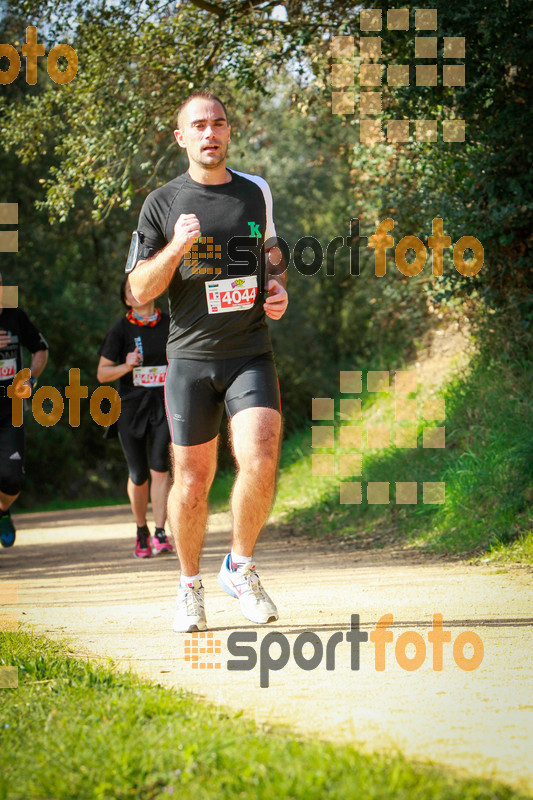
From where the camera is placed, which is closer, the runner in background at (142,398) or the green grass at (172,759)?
the green grass at (172,759)

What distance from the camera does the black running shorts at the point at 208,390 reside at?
4.49 meters

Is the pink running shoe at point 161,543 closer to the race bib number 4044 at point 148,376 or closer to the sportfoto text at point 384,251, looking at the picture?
the race bib number 4044 at point 148,376

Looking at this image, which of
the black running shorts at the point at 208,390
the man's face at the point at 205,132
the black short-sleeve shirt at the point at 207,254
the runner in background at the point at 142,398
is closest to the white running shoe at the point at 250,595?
the black running shorts at the point at 208,390

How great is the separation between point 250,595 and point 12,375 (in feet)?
12.3

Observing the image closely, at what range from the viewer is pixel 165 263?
429cm

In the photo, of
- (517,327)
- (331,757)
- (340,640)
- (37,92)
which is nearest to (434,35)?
(517,327)

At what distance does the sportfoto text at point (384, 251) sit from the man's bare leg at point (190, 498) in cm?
88

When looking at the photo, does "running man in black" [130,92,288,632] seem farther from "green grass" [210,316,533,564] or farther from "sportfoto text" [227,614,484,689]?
"green grass" [210,316,533,564]

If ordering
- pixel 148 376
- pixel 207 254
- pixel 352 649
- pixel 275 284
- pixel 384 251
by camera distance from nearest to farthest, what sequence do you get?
pixel 352 649 → pixel 207 254 → pixel 275 284 → pixel 148 376 → pixel 384 251

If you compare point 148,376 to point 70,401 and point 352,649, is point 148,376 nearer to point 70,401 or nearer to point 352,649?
point 352,649

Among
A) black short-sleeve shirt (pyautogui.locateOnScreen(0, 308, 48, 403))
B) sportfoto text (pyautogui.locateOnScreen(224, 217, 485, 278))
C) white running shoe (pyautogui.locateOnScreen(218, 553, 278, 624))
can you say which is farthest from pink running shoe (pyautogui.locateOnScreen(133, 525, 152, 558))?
white running shoe (pyautogui.locateOnScreen(218, 553, 278, 624))

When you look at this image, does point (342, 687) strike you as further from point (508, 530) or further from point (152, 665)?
point (508, 530)

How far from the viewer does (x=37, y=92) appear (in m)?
18.0

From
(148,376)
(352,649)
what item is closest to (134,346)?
(148,376)
